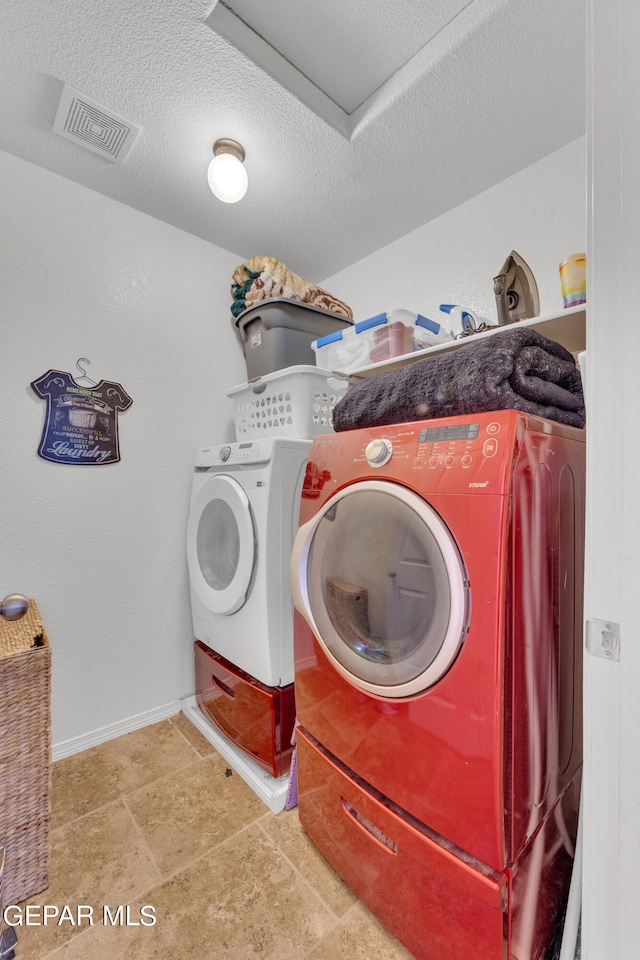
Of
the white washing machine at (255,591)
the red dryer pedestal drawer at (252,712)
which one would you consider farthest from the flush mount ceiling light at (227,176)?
the red dryer pedestal drawer at (252,712)

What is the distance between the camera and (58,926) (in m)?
1.06

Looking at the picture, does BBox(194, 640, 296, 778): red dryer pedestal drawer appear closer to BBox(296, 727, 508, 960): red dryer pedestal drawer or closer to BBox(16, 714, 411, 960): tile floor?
BBox(16, 714, 411, 960): tile floor

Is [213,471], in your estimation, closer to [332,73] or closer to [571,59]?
[332,73]

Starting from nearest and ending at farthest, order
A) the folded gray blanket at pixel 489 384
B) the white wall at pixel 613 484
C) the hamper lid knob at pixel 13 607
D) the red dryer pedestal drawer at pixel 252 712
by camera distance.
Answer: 1. the white wall at pixel 613 484
2. the folded gray blanket at pixel 489 384
3. the hamper lid knob at pixel 13 607
4. the red dryer pedestal drawer at pixel 252 712

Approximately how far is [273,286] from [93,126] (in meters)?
0.81

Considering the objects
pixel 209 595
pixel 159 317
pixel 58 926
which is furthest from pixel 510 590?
pixel 159 317

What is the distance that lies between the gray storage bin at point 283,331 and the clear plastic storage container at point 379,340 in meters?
0.13

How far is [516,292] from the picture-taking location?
4.30 feet

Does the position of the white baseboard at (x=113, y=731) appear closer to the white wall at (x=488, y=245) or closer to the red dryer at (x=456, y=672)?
the red dryer at (x=456, y=672)

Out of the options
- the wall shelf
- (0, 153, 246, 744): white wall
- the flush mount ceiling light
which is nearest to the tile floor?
(0, 153, 246, 744): white wall

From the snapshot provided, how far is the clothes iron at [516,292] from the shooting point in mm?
1302

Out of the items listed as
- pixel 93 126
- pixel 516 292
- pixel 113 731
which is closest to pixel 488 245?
pixel 516 292

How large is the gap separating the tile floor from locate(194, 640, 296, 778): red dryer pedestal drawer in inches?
5.1

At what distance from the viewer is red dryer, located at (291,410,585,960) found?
766mm
